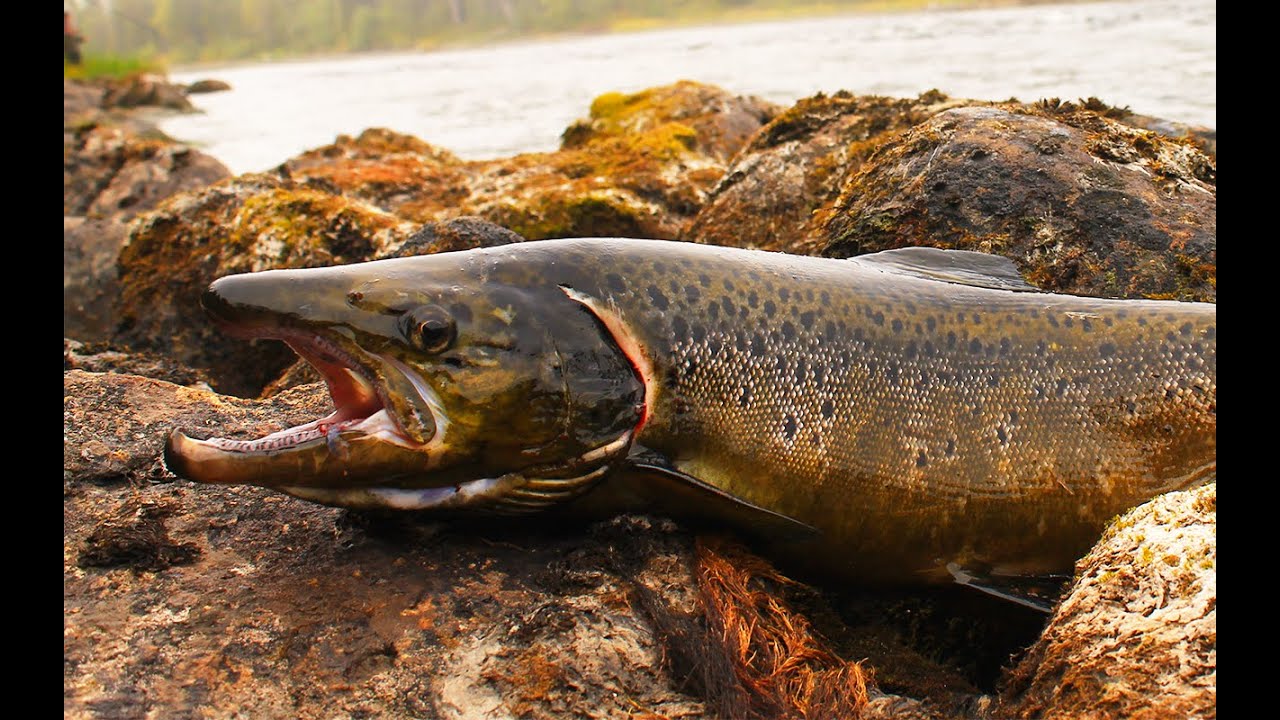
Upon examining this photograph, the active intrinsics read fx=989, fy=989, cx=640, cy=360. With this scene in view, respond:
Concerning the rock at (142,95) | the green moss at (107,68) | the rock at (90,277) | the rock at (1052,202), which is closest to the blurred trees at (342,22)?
the green moss at (107,68)

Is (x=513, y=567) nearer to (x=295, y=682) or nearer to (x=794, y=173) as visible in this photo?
(x=295, y=682)

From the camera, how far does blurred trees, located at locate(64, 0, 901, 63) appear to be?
121000 mm

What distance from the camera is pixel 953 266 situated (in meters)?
4.23

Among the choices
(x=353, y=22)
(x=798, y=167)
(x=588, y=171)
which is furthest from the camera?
(x=353, y=22)

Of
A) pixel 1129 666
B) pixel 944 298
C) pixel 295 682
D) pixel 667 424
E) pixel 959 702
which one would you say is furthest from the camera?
pixel 944 298

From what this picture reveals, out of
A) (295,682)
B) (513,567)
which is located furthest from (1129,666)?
(295,682)

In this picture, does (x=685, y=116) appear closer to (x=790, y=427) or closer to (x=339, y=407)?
(x=790, y=427)

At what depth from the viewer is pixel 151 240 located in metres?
7.02

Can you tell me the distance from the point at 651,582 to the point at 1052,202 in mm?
3147

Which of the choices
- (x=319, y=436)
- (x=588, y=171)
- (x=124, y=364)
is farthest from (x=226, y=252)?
(x=319, y=436)

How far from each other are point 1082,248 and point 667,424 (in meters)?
2.72

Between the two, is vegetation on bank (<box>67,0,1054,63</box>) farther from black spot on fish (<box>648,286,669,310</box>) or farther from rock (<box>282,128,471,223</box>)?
black spot on fish (<box>648,286,669,310</box>)

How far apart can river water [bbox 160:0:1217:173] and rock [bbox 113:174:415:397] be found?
9.54 m

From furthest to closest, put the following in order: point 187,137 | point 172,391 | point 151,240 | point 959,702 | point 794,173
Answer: point 187,137 → point 151,240 → point 794,173 → point 172,391 → point 959,702
